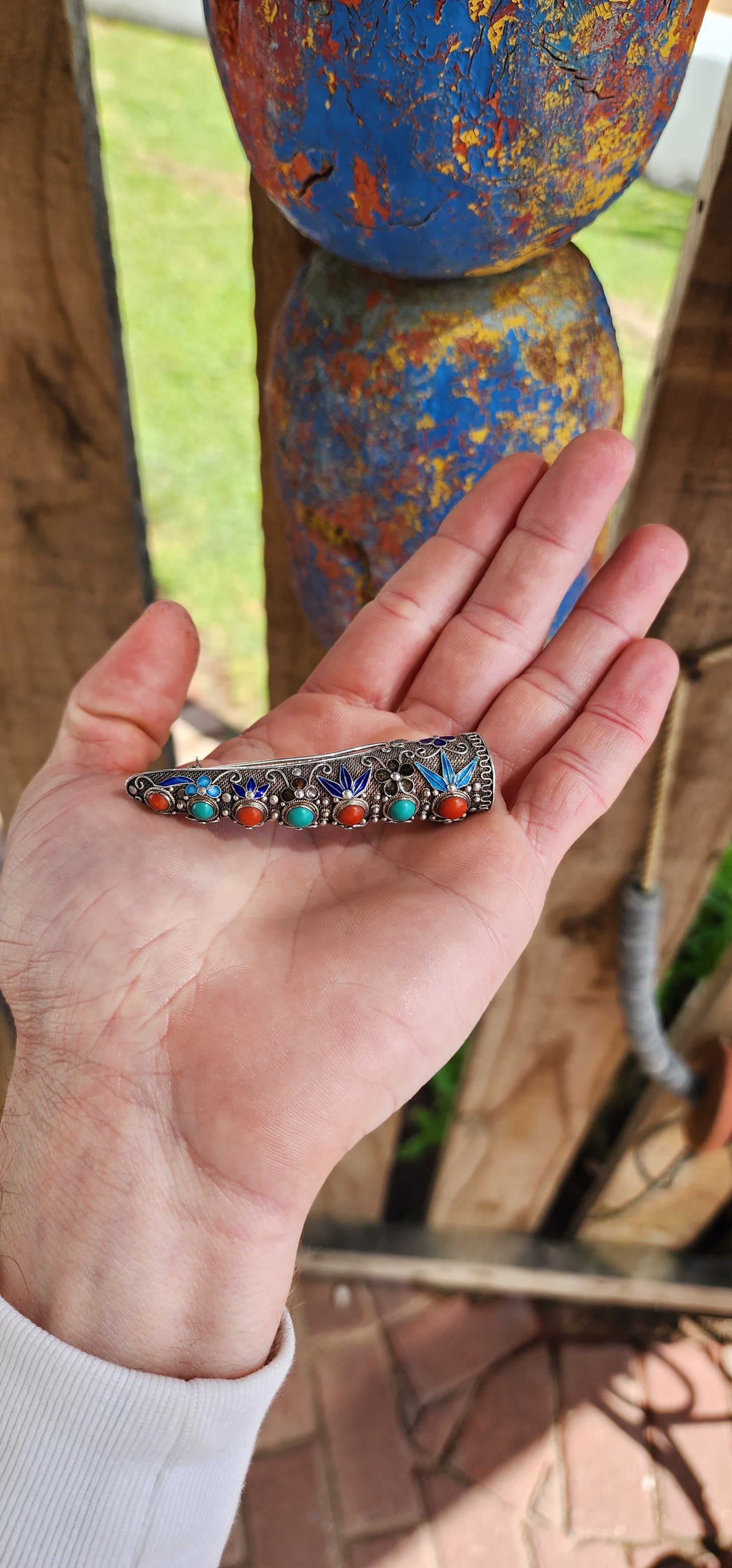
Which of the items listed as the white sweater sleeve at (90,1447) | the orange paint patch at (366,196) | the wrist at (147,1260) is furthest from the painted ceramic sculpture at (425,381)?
the white sweater sleeve at (90,1447)

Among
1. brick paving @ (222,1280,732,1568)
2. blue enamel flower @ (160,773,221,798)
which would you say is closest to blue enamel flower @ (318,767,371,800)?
blue enamel flower @ (160,773,221,798)

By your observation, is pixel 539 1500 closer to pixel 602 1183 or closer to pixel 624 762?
pixel 602 1183

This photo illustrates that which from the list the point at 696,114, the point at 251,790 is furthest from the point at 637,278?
the point at 251,790

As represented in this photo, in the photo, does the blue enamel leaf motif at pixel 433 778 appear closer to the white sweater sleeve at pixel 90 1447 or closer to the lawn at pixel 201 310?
the white sweater sleeve at pixel 90 1447

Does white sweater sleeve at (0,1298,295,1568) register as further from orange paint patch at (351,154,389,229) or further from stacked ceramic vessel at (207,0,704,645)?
orange paint patch at (351,154,389,229)

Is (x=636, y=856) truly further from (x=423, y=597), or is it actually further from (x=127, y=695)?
(x=127, y=695)
